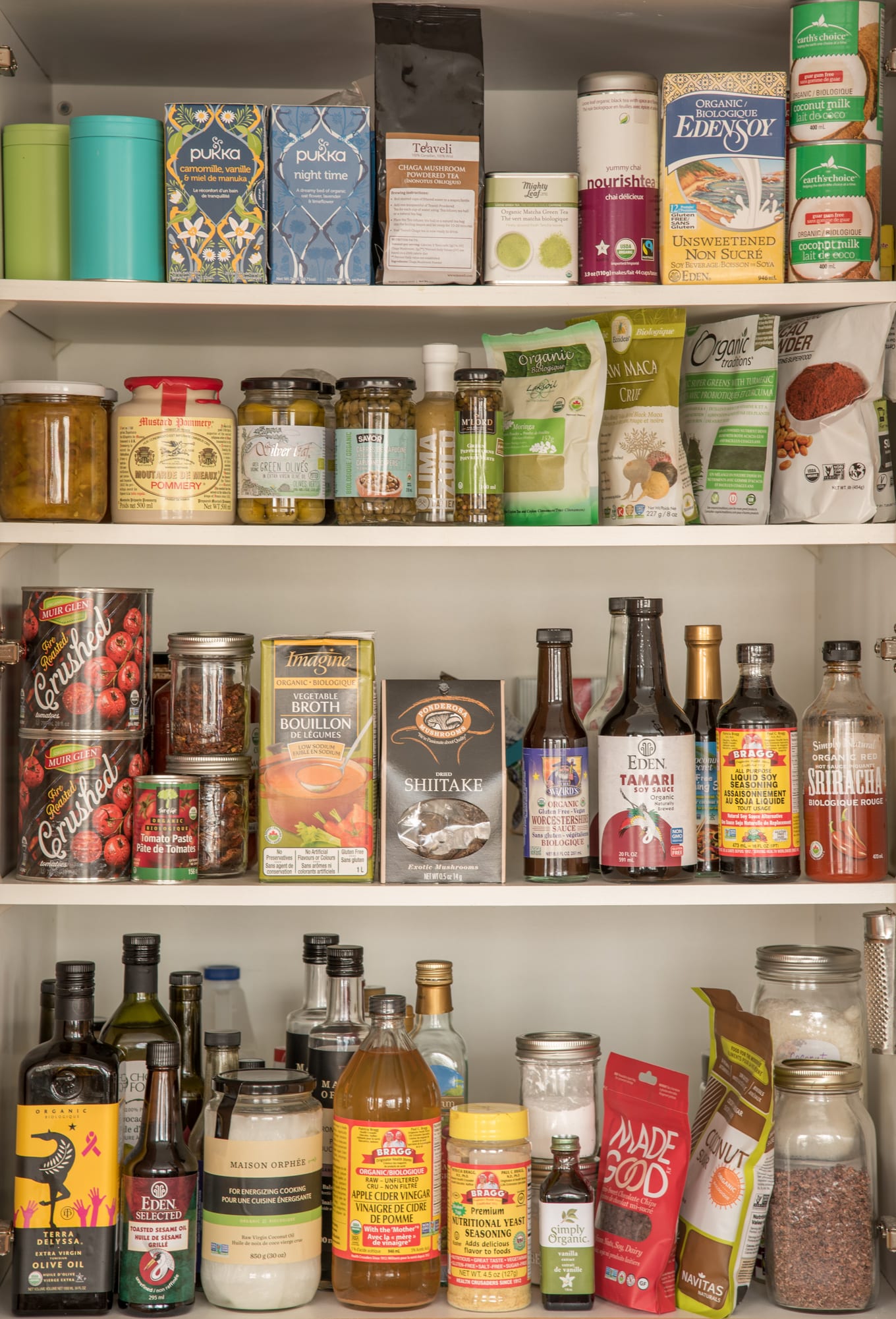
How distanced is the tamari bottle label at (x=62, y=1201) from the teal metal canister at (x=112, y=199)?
0.86 metres

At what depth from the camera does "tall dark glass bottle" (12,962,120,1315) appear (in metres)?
1.30

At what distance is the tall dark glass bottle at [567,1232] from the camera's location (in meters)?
1.31

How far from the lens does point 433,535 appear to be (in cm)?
139

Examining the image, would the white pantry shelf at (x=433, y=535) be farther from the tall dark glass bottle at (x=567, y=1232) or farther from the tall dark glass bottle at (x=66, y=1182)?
the tall dark glass bottle at (x=567, y=1232)

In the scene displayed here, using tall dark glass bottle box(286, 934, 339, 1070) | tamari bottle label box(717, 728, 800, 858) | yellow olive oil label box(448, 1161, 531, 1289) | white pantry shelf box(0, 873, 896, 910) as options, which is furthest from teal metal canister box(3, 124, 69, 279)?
yellow olive oil label box(448, 1161, 531, 1289)

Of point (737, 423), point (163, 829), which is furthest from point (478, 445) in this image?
point (163, 829)

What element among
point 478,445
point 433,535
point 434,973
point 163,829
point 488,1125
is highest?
point 478,445

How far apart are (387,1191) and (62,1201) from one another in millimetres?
331

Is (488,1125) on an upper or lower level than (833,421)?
lower

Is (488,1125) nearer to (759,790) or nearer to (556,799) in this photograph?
(556,799)

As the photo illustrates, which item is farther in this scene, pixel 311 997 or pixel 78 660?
pixel 311 997

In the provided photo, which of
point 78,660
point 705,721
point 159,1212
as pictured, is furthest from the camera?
point 705,721

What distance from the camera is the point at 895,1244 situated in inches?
54.2

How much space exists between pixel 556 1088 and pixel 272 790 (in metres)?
0.45
